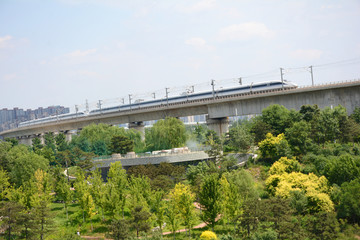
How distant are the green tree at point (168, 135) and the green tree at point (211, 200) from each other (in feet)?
78.4

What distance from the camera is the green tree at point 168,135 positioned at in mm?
51406

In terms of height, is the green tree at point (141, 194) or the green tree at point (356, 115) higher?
the green tree at point (356, 115)

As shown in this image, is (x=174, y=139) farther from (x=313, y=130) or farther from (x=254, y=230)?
(x=254, y=230)

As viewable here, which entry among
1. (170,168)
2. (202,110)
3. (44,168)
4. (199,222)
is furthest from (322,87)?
(44,168)

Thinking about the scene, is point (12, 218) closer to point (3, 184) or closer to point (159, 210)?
point (159, 210)

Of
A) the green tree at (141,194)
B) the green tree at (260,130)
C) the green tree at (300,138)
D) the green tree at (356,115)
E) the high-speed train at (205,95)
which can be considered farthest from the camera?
the high-speed train at (205,95)

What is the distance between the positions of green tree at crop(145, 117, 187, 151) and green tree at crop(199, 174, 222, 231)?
2389 centimetres

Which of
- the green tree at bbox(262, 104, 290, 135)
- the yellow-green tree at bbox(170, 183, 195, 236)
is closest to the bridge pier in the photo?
the green tree at bbox(262, 104, 290, 135)

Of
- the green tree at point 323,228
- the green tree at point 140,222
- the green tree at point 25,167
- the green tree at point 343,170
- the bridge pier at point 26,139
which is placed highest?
the bridge pier at point 26,139

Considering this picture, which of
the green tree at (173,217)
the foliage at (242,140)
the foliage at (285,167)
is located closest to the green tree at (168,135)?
the foliage at (242,140)

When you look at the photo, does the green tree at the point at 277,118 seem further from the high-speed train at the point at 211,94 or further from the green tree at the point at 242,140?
the high-speed train at the point at 211,94

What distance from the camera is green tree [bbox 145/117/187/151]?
5141cm

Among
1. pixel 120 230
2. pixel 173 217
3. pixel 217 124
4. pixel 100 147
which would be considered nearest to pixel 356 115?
pixel 217 124

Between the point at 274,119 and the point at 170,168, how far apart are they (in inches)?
596
